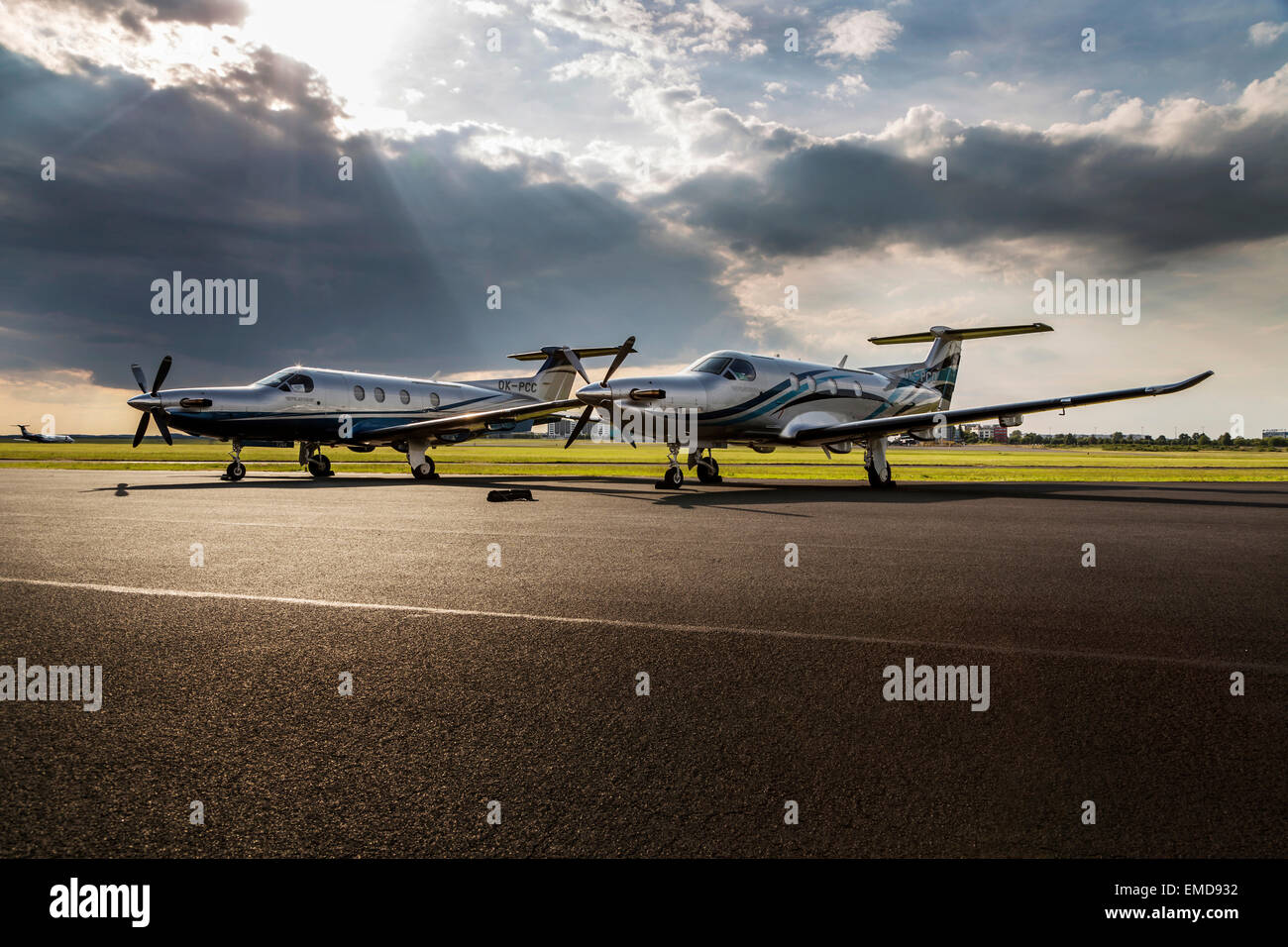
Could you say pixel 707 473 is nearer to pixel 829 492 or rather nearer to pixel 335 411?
pixel 829 492

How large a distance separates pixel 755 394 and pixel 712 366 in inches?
60.2

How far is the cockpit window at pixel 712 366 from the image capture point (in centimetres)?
2172

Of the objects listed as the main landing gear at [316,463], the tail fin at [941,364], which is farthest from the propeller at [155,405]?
the tail fin at [941,364]

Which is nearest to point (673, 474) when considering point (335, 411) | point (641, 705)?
point (335, 411)

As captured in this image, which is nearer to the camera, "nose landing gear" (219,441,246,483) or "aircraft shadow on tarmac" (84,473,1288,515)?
"aircraft shadow on tarmac" (84,473,1288,515)

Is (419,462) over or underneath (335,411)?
underneath

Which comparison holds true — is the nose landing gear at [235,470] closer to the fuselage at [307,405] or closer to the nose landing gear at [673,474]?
the fuselage at [307,405]

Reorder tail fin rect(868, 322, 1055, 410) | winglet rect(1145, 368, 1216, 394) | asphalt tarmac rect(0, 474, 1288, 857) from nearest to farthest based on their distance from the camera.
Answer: asphalt tarmac rect(0, 474, 1288, 857)
winglet rect(1145, 368, 1216, 394)
tail fin rect(868, 322, 1055, 410)

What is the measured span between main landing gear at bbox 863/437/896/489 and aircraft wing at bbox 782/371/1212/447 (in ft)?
1.87

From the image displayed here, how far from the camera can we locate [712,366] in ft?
71.5

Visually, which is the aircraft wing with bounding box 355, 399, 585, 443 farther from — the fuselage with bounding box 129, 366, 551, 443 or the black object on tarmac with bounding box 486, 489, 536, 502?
the black object on tarmac with bounding box 486, 489, 536, 502

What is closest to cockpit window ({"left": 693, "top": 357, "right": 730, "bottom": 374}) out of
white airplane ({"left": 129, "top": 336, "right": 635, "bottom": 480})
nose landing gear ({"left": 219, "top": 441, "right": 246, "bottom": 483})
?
white airplane ({"left": 129, "top": 336, "right": 635, "bottom": 480})

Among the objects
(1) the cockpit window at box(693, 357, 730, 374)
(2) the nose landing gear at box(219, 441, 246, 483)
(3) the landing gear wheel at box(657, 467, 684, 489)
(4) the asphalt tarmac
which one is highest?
(1) the cockpit window at box(693, 357, 730, 374)

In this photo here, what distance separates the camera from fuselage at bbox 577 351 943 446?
20.2 meters
